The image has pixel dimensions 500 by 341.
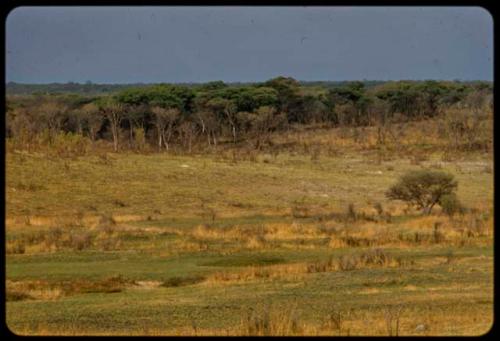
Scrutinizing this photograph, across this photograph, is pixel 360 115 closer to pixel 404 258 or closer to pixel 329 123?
pixel 329 123


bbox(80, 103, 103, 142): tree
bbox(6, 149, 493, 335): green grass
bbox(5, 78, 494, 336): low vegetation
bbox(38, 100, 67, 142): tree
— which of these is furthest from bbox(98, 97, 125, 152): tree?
bbox(6, 149, 493, 335): green grass

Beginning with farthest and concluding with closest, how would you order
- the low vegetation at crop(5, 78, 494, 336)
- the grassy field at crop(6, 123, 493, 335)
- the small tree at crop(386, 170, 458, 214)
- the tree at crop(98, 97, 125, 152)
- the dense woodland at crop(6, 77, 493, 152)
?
1. the dense woodland at crop(6, 77, 493, 152)
2. the tree at crop(98, 97, 125, 152)
3. the small tree at crop(386, 170, 458, 214)
4. the low vegetation at crop(5, 78, 494, 336)
5. the grassy field at crop(6, 123, 493, 335)

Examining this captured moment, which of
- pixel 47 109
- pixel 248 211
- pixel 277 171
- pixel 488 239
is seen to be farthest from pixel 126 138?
pixel 488 239

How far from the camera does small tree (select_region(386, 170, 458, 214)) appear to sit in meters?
36.2

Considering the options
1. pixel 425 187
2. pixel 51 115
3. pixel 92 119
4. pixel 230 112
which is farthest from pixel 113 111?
pixel 425 187

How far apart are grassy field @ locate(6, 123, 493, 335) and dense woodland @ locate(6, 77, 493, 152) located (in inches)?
568

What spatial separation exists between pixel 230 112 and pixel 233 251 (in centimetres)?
4868

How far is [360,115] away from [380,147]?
49.3 feet

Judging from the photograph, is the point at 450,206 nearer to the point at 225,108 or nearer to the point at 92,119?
the point at 92,119

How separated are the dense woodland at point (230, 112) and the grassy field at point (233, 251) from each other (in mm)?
14416

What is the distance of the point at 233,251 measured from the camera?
24516mm

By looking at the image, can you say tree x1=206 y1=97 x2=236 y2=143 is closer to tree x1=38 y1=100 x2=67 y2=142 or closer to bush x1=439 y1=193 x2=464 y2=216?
tree x1=38 y1=100 x2=67 y2=142

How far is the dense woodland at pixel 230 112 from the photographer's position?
66750 mm

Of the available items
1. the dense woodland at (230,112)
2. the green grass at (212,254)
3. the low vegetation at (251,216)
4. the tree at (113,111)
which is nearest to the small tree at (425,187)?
the low vegetation at (251,216)
